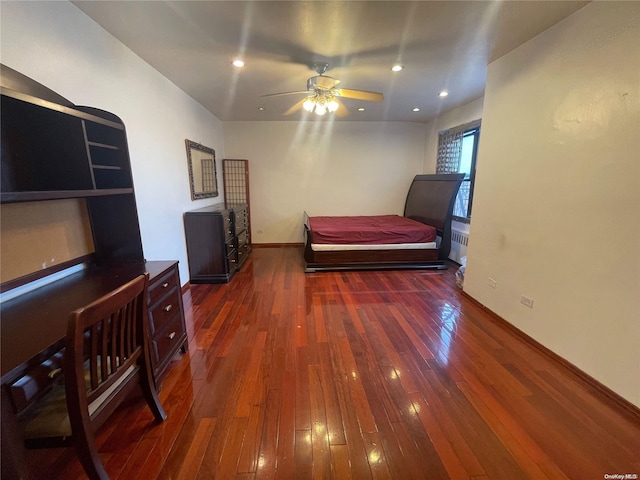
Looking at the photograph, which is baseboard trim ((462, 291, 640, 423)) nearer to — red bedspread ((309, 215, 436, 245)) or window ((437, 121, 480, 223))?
red bedspread ((309, 215, 436, 245))

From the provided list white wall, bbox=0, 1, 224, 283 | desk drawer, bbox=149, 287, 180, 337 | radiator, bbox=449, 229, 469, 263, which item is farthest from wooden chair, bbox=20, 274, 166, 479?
radiator, bbox=449, 229, 469, 263

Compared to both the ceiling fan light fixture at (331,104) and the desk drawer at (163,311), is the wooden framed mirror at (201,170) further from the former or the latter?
the desk drawer at (163,311)

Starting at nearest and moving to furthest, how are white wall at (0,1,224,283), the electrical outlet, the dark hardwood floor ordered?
the dark hardwood floor → white wall at (0,1,224,283) → the electrical outlet

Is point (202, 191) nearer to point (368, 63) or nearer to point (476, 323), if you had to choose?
point (368, 63)

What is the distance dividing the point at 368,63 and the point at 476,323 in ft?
9.00

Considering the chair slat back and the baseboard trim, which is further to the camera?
the baseboard trim

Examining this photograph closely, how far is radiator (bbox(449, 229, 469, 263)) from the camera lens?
13.4ft

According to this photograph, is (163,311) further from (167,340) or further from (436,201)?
(436,201)

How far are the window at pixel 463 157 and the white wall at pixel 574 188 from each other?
1.43m

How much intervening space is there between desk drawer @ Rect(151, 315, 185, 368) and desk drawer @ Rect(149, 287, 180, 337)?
4cm

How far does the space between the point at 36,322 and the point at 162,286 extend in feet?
2.20

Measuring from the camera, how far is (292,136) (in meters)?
5.14

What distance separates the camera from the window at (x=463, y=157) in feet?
13.0

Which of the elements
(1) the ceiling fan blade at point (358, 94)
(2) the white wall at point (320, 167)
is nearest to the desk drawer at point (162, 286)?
(1) the ceiling fan blade at point (358, 94)
